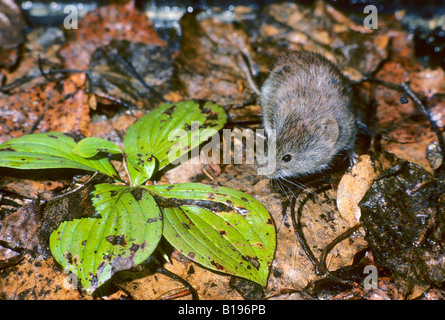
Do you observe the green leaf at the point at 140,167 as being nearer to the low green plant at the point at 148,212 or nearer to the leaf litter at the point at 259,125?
the low green plant at the point at 148,212

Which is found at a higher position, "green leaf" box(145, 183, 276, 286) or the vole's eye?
the vole's eye

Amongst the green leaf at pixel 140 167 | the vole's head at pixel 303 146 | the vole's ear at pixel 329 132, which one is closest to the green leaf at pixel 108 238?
the green leaf at pixel 140 167

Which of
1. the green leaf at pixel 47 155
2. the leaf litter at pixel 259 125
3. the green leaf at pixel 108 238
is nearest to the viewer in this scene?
the green leaf at pixel 108 238

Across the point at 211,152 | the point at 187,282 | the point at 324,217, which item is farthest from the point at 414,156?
the point at 187,282

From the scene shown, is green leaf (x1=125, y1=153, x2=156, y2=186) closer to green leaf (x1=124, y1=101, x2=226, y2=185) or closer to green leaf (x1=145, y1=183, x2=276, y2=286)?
green leaf (x1=124, y1=101, x2=226, y2=185)

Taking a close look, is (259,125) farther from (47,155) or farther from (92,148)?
(47,155)

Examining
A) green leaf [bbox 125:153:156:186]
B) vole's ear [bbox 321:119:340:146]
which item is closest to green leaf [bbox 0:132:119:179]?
green leaf [bbox 125:153:156:186]
